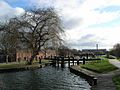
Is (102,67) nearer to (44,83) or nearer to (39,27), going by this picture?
(44,83)

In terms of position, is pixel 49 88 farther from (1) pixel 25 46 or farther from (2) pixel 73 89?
(1) pixel 25 46

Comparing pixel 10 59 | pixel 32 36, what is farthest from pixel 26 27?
pixel 10 59

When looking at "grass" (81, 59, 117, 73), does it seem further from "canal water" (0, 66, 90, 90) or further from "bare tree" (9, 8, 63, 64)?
"bare tree" (9, 8, 63, 64)

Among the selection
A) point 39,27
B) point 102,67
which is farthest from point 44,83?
A: point 39,27

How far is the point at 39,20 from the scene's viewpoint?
67438 millimetres

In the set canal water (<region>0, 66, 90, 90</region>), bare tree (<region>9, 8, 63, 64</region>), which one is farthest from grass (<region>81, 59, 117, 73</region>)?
bare tree (<region>9, 8, 63, 64</region>)

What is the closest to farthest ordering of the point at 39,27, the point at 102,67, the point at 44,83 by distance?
the point at 44,83
the point at 102,67
the point at 39,27

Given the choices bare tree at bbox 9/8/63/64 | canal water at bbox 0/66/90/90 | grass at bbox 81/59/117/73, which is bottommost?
canal water at bbox 0/66/90/90

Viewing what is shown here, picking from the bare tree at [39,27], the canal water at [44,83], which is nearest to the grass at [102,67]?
the canal water at [44,83]

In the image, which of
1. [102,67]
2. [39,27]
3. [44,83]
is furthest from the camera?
[39,27]

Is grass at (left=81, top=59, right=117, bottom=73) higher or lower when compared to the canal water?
higher

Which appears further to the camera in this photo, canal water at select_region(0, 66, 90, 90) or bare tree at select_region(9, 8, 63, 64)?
bare tree at select_region(9, 8, 63, 64)

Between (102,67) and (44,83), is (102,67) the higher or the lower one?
the higher one

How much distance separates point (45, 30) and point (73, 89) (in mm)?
38653
